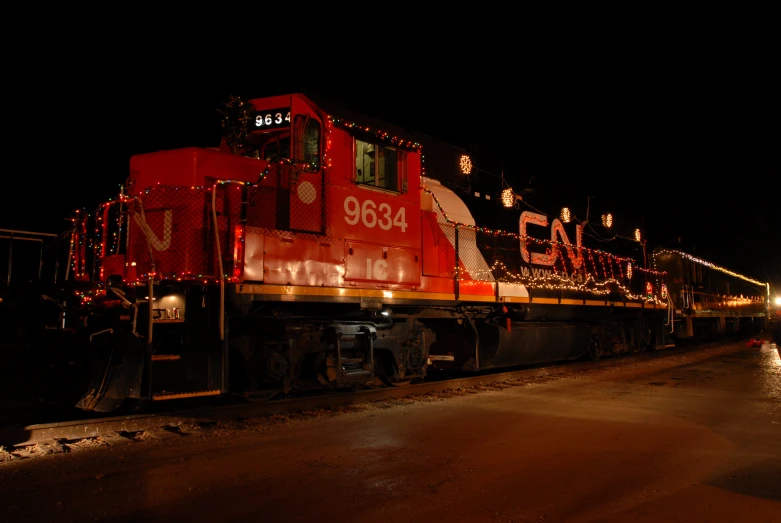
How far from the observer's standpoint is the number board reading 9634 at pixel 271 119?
23.5 ft

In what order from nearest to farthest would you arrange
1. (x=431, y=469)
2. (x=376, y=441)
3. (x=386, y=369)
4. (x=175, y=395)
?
(x=431, y=469) → (x=376, y=441) → (x=175, y=395) → (x=386, y=369)

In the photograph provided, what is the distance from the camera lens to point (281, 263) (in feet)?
22.2

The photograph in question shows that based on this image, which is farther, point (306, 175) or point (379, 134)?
point (379, 134)

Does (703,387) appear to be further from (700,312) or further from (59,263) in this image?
(700,312)

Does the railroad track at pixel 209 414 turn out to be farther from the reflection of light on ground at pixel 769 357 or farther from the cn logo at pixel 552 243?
the reflection of light on ground at pixel 769 357

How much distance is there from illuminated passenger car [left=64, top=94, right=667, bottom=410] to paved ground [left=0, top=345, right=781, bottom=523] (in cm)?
78

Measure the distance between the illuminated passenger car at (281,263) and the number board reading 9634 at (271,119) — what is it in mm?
14

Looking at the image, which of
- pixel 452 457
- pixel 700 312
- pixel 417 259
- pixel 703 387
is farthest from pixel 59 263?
pixel 700 312

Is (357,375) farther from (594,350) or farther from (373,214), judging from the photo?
(594,350)

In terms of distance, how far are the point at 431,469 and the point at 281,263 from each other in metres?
2.99

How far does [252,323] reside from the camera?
6996 millimetres

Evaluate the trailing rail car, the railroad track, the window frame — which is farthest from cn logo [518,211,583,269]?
the window frame

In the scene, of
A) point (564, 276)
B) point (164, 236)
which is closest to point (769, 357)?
point (564, 276)

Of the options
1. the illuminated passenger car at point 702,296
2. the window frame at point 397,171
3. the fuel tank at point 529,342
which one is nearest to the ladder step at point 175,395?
the window frame at point 397,171
